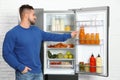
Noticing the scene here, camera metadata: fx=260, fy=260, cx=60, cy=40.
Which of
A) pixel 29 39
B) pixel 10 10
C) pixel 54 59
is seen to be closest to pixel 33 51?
pixel 29 39

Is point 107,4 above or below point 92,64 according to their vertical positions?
above

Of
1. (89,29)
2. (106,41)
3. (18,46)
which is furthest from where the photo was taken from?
(89,29)

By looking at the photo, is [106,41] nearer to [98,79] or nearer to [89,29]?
[89,29]

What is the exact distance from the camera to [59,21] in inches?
147

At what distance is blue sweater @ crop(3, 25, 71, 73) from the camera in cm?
257

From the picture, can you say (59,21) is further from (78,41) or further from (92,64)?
(92,64)

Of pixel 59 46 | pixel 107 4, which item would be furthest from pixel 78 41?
pixel 107 4

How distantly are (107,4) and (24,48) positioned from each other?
1.84 m

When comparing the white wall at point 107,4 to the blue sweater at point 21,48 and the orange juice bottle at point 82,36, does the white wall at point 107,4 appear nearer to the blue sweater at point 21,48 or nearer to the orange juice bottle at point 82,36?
the orange juice bottle at point 82,36

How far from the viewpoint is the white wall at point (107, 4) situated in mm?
3953

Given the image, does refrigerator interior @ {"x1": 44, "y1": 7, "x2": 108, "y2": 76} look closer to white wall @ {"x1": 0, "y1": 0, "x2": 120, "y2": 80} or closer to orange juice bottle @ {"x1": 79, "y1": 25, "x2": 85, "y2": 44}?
orange juice bottle @ {"x1": 79, "y1": 25, "x2": 85, "y2": 44}
